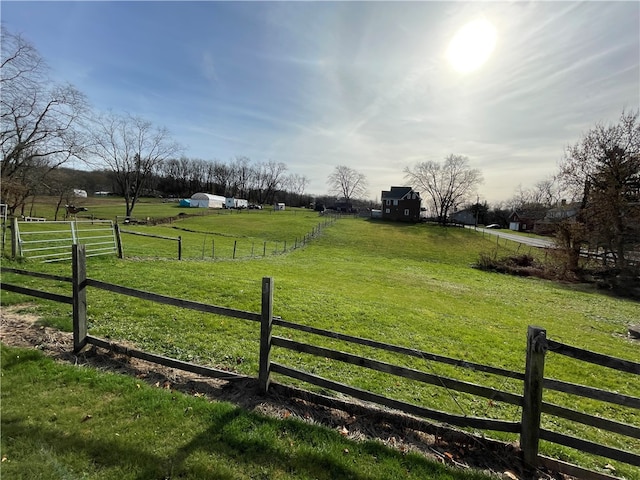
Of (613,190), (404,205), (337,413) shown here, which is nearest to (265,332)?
(337,413)

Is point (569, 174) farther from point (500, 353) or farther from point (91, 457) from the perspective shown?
point (91, 457)

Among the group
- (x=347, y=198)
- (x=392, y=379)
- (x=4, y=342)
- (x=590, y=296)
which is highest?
(x=347, y=198)

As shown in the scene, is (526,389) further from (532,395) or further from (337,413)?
(337,413)

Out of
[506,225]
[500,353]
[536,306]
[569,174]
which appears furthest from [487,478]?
[506,225]

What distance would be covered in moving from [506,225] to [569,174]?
223ft

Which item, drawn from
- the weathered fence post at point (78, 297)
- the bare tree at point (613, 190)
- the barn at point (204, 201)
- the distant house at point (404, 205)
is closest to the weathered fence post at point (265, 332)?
the weathered fence post at point (78, 297)

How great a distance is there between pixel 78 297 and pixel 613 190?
31230mm

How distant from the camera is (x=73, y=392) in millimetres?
3760

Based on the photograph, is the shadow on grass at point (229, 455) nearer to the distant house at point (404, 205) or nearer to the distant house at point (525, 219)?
the distant house at point (404, 205)

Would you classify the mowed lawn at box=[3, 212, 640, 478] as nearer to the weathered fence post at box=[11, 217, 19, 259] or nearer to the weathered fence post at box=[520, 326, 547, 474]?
the weathered fence post at box=[520, 326, 547, 474]

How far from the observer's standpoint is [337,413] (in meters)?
3.86

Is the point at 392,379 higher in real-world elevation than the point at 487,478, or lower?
lower

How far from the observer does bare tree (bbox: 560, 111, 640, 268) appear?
73.0 feet

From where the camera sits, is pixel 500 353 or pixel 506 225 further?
pixel 506 225
